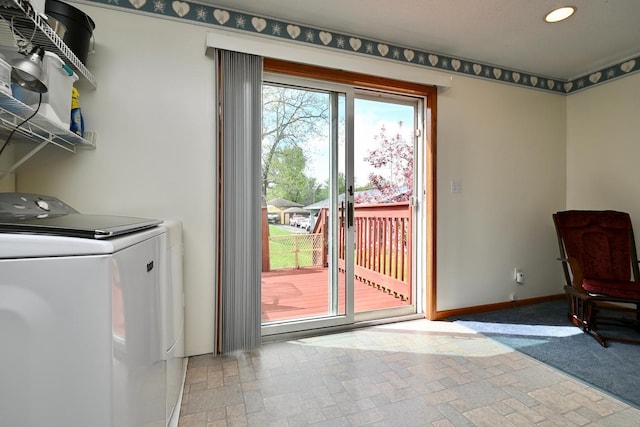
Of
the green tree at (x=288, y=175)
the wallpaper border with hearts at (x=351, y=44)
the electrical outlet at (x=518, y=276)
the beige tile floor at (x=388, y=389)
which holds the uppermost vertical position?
the wallpaper border with hearts at (x=351, y=44)

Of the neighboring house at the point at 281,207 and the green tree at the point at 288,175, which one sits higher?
the green tree at the point at 288,175

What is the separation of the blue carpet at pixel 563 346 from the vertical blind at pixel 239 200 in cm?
185

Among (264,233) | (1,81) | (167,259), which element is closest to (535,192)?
(264,233)

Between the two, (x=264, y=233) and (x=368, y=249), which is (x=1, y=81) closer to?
(x=264, y=233)

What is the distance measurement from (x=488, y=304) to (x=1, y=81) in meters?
3.57

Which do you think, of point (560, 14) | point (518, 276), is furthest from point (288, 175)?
point (518, 276)

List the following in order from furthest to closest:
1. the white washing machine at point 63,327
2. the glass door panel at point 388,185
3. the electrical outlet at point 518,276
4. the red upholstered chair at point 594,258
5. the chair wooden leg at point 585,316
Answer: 1. the electrical outlet at point 518,276
2. the glass door panel at point 388,185
3. the red upholstered chair at point 594,258
4. the chair wooden leg at point 585,316
5. the white washing machine at point 63,327

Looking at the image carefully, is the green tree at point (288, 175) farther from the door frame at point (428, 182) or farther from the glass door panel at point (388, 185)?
the door frame at point (428, 182)

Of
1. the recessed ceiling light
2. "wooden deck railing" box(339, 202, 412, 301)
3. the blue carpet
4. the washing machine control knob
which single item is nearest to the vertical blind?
the washing machine control knob

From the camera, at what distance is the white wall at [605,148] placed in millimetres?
2820

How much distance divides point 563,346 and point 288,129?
8.52 ft

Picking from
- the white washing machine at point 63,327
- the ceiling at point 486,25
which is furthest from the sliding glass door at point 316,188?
the white washing machine at point 63,327

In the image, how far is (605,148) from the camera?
302 cm

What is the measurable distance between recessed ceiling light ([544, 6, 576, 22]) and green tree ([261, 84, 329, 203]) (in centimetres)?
168
